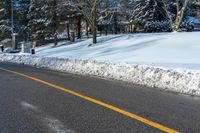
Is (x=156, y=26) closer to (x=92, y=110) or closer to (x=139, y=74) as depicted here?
(x=139, y=74)

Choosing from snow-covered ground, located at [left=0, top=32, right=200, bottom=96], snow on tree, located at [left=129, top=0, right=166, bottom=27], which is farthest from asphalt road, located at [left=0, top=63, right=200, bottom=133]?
snow on tree, located at [left=129, top=0, right=166, bottom=27]

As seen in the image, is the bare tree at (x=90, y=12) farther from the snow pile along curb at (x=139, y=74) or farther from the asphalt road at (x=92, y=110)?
the asphalt road at (x=92, y=110)

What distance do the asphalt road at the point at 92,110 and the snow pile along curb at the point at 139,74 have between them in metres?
0.54

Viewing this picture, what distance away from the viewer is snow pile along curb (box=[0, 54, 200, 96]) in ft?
33.8

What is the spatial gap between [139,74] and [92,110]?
5.14 meters

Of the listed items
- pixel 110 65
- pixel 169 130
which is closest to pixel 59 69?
pixel 110 65

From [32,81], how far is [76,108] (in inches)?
211

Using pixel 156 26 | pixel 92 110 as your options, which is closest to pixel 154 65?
pixel 92 110

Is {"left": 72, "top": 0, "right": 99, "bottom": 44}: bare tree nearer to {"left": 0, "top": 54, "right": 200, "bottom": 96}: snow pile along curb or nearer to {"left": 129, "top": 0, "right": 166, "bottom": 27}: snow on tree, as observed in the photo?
{"left": 0, "top": 54, "right": 200, "bottom": 96}: snow pile along curb

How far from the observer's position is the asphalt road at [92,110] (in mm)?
6258

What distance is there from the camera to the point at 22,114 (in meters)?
7.39

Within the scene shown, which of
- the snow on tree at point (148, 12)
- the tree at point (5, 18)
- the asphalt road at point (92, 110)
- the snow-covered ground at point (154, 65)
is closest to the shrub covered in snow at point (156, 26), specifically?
the snow on tree at point (148, 12)

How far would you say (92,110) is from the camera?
7.60 m

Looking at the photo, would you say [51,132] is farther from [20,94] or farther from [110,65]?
[110,65]
